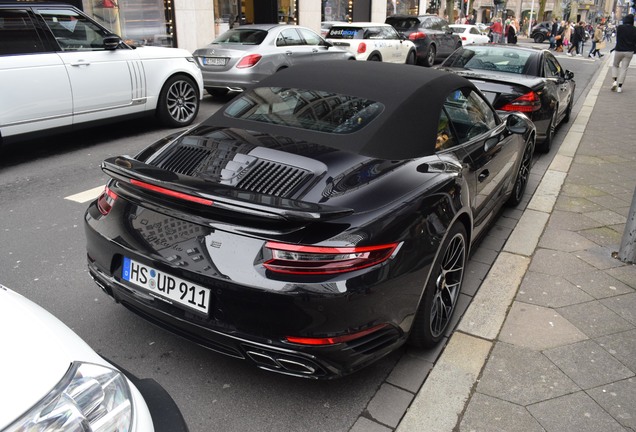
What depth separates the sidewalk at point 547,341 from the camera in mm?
2678

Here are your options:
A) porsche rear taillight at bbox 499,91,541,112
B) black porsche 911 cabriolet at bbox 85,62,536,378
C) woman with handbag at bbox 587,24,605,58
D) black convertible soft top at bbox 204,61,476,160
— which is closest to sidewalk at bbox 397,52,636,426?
black porsche 911 cabriolet at bbox 85,62,536,378

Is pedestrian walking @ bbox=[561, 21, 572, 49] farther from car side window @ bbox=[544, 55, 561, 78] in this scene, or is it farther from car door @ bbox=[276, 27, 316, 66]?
car side window @ bbox=[544, 55, 561, 78]

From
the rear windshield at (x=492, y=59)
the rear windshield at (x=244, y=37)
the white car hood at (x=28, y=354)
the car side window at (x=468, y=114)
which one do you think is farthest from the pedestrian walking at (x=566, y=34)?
the white car hood at (x=28, y=354)

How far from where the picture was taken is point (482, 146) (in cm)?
389

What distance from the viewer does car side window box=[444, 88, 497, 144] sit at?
11.9ft

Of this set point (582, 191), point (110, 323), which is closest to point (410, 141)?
point (110, 323)

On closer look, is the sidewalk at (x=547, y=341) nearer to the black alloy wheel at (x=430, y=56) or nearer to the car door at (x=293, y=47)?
the car door at (x=293, y=47)

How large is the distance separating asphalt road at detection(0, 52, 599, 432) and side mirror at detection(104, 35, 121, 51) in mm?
2484

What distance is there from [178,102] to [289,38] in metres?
3.80

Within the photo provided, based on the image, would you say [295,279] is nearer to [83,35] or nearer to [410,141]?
[410,141]

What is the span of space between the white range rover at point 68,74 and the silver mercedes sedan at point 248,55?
6.62ft

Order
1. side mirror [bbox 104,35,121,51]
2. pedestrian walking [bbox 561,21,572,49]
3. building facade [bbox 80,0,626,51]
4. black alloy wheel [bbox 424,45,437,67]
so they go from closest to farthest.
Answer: side mirror [bbox 104,35,121,51]
building facade [bbox 80,0,626,51]
black alloy wheel [bbox 424,45,437,67]
pedestrian walking [bbox 561,21,572,49]

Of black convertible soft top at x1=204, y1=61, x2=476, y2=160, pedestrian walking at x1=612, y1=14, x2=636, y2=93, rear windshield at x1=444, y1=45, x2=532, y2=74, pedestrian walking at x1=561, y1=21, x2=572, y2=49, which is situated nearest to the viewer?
black convertible soft top at x1=204, y1=61, x2=476, y2=160

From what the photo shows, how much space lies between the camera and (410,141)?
10.2 ft
